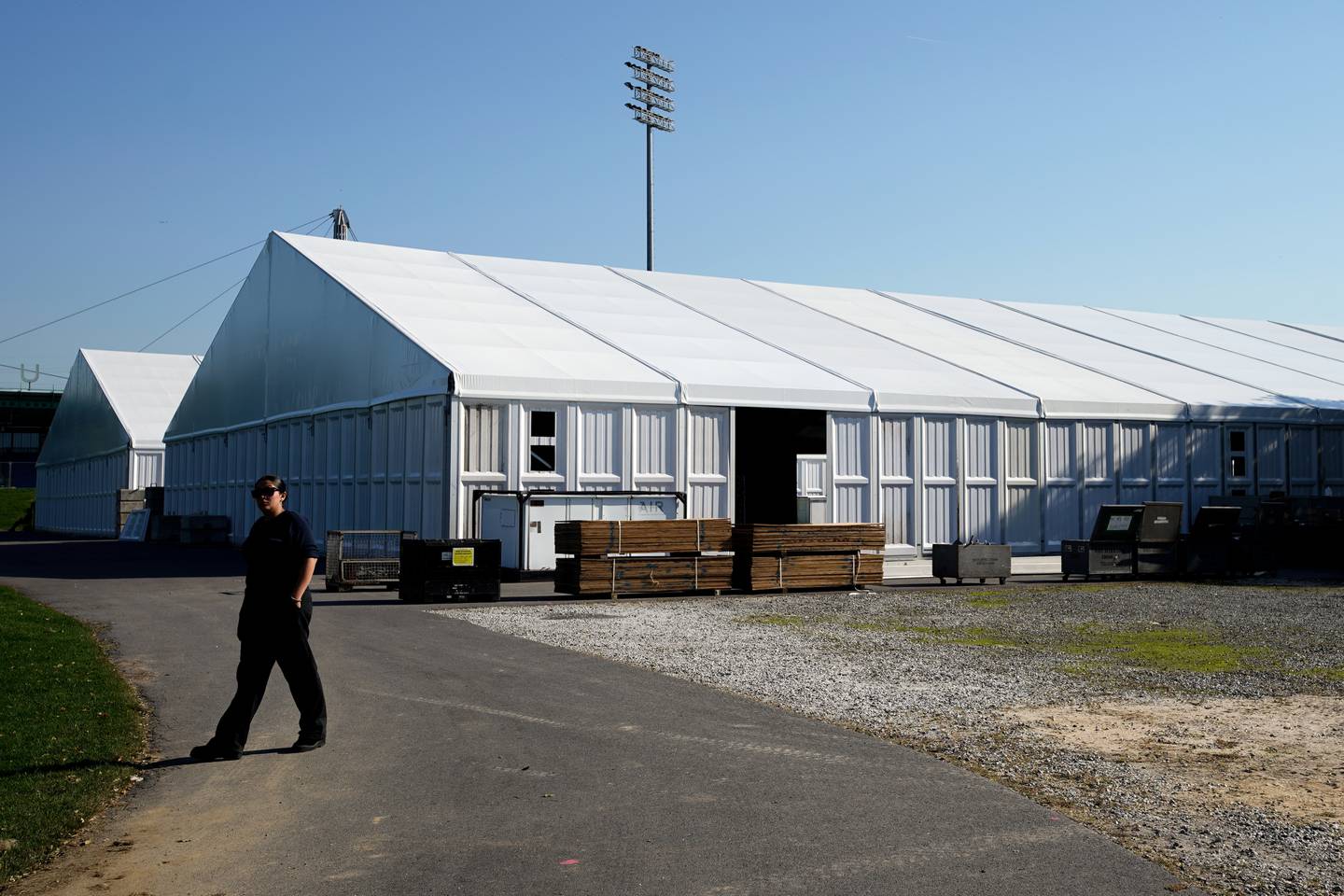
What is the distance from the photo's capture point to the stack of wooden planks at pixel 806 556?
72.7ft

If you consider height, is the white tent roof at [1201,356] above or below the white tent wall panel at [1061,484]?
above

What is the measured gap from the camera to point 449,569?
65.6ft

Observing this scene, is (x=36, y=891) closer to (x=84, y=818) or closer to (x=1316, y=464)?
(x=84, y=818)

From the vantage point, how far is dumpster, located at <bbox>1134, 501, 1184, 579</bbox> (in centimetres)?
2539

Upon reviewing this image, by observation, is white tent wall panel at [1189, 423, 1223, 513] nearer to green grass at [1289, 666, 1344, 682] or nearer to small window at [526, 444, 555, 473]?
small window at [526, 444, 555, 473]

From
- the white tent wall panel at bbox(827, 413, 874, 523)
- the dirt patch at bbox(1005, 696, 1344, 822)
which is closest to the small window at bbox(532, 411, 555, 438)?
the white tent wall panel at bbox(827, 413, 874, 523)

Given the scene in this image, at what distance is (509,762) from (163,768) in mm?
2300

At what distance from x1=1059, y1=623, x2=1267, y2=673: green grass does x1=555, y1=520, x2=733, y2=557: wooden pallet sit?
7270 mm

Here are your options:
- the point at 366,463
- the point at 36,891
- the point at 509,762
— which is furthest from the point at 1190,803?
the point at 366,463

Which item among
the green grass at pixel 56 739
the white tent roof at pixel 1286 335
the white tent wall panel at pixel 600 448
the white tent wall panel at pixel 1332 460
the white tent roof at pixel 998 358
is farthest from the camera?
the white tent roof at pixel 1286 335

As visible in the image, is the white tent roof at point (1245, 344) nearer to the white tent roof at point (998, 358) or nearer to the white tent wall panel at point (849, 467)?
the white tent roof at point (998, 358)

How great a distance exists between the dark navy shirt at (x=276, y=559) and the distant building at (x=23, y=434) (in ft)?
314

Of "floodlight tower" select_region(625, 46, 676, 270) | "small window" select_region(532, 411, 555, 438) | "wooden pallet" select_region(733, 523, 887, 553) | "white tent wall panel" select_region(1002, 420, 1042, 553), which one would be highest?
"floodlight tower" select_region(625, 46, 676, 270)

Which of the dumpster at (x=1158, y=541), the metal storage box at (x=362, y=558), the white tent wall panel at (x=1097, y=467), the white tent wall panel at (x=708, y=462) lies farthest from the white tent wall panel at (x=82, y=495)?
the dumpster at (x=1158, y=541)
